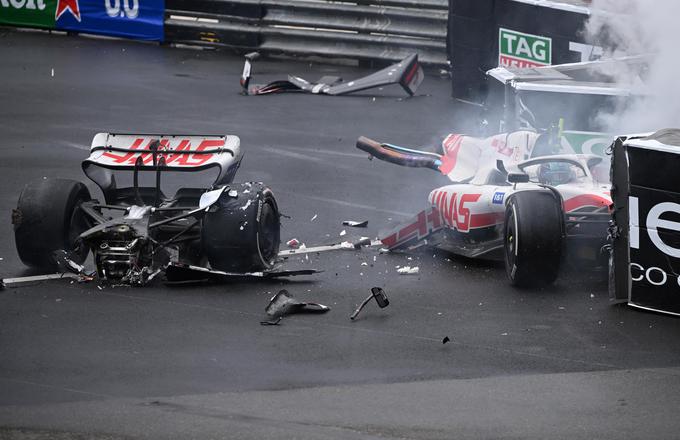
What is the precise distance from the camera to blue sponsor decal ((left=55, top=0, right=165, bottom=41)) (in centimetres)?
2333

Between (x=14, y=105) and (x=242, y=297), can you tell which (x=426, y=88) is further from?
(x=242, y=297)

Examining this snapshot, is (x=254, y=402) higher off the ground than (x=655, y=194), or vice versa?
(x=655, y=194)

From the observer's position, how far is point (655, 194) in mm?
8266

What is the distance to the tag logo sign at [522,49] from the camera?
1672 centimetres

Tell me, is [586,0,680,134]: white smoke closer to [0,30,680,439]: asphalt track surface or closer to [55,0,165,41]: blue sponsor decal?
[0,30,680,439]: asphalt track surface

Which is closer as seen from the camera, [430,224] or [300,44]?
[430,224]

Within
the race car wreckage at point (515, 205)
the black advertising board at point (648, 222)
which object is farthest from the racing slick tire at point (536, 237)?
the black advertising board at point (648, 222)

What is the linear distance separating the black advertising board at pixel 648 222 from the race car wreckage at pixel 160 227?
93.3 inches

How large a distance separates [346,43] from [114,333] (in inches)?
582

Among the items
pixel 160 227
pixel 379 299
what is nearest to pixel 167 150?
pixel 160 227

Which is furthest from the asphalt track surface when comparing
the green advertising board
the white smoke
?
the green advertising board

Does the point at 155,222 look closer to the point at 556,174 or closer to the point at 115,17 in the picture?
the point at 556,174

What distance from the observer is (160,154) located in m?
9.84

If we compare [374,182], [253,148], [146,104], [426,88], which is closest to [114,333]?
[374,182]
